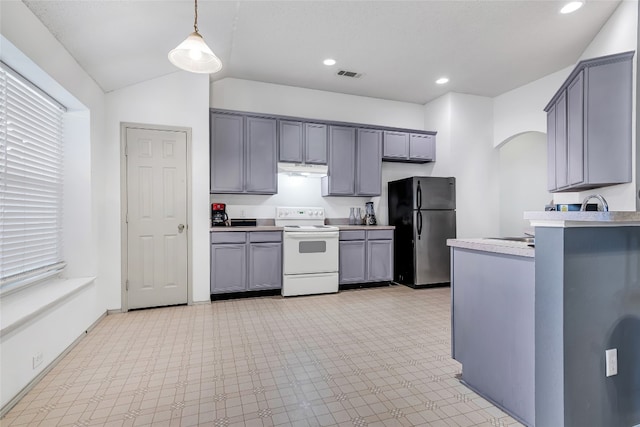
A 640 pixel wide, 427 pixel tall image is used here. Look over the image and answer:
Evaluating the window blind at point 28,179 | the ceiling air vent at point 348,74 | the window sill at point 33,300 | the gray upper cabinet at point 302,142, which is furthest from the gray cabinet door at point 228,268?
the ceiling air vent at point 348,74

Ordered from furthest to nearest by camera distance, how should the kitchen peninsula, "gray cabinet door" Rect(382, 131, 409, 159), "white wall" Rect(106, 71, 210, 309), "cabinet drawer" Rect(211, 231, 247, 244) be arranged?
"gray cabinet door" Rect(382, 131, 409, 159) → "cabinet drawer" Rect(211, 231, 247, 244) → "white wall" Rect(106, 71, 210, 309) → the kitchen peninsula

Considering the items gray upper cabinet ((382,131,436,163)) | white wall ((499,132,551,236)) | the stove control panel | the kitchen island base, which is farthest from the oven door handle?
white wall ((499,132,551,236))

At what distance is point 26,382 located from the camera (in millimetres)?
2029

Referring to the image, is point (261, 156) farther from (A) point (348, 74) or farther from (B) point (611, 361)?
(B) point (611, 361)

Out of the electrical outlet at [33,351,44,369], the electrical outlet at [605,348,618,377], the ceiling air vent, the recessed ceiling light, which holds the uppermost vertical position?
the ceiling air vent

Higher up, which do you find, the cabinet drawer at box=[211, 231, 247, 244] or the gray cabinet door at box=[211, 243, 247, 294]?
the cabinet drawer at box=[211, 231, 247, 244]

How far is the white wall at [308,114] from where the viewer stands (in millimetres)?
4562

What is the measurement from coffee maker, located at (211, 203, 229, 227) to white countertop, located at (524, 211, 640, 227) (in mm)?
3542

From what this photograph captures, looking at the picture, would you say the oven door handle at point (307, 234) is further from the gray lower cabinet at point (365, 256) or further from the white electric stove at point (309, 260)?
the gray lower cabinet at point (365, 256)

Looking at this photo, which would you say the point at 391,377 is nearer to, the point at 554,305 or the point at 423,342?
the point at 423,342

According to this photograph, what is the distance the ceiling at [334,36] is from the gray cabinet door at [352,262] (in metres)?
2.42

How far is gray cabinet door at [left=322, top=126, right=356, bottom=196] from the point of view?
4773 mm

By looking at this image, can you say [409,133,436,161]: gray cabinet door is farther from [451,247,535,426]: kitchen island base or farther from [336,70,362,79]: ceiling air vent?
[451,247,535,426]: kitchen island base

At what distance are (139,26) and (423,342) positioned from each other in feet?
12.1
